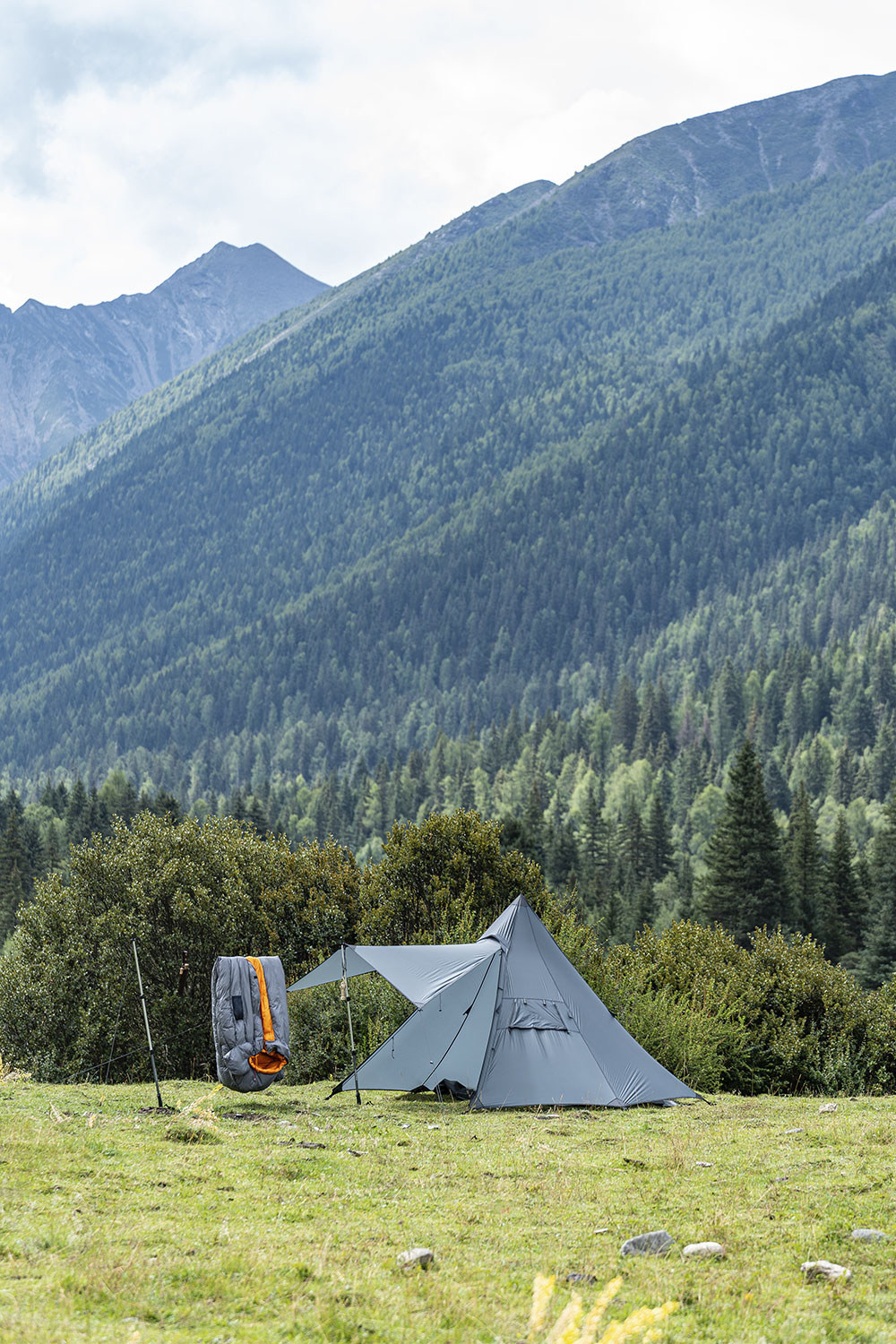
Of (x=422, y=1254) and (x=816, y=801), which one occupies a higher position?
(x=422, y=1254)

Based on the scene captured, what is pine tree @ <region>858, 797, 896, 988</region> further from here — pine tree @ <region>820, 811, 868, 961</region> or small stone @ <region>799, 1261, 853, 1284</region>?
small stone @ <region>799, 1261, 853, 1284</region>

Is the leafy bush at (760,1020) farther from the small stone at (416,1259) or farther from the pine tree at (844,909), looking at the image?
the pine tree at (844,909)

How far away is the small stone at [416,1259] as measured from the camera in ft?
38.4

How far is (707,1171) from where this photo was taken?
17500mm

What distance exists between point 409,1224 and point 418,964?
1569cm

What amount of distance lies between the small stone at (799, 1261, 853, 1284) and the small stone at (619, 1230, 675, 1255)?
4.70ft

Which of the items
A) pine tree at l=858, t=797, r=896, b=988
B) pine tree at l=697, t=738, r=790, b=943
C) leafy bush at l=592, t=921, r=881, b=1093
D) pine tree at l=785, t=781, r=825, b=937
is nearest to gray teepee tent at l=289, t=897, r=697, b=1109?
leafy bush at l=592, t=921, r=881, b=1093

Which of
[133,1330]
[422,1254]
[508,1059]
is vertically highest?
[133,1330]

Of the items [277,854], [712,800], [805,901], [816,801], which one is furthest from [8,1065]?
[816,801]

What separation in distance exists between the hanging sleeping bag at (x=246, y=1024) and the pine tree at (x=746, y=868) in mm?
70732

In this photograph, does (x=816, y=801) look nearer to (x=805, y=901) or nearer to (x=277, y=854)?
(x=805, y=901)

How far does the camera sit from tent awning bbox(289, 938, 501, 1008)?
93.9ft

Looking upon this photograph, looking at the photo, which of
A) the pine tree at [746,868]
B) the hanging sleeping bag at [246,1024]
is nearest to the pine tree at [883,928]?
the pine tree at [746,868]

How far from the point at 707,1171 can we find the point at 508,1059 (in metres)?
10.9
